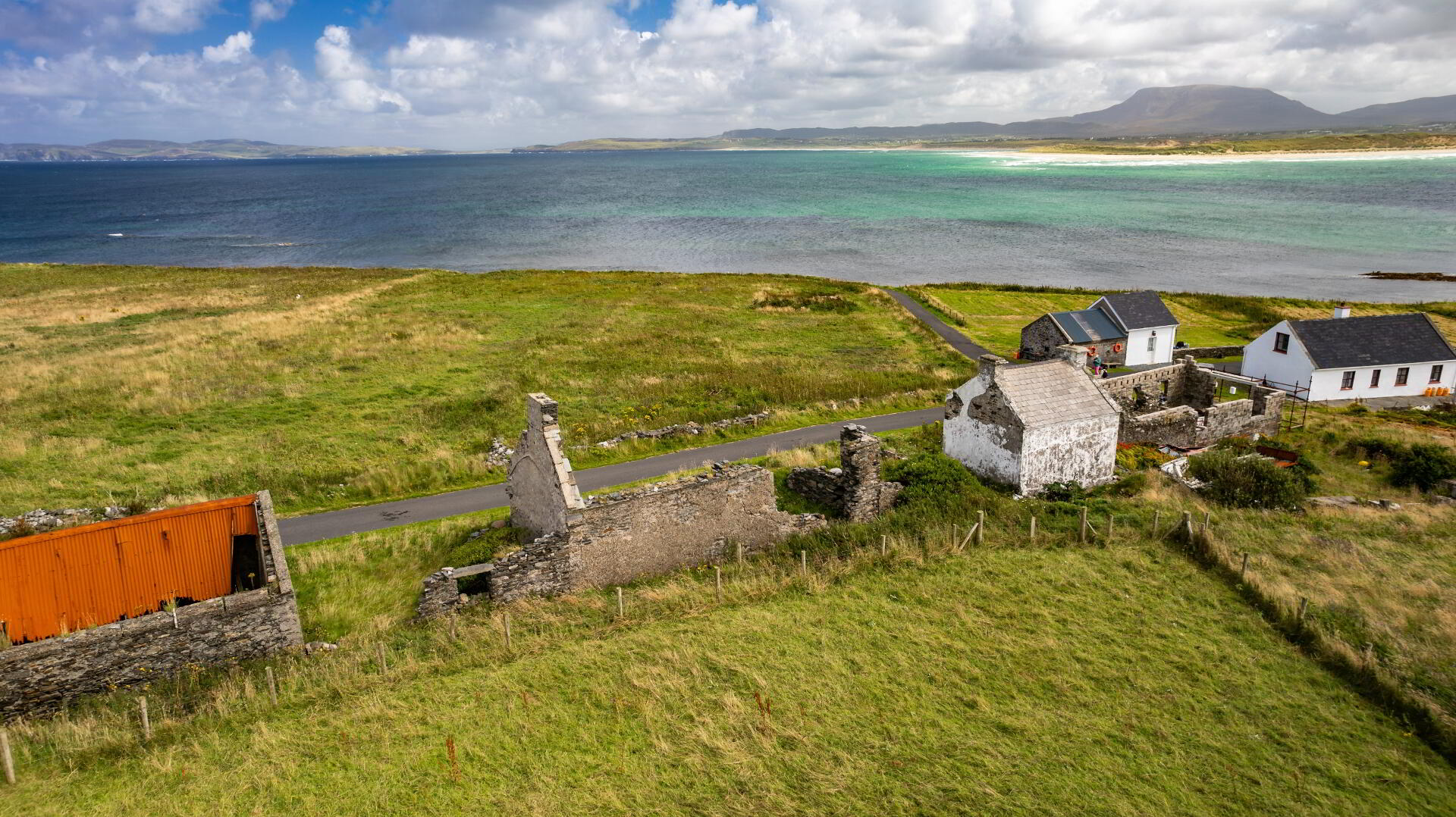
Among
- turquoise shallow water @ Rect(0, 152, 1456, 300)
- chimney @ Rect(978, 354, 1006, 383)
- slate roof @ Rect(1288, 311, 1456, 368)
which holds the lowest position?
slate roof @ Rect(1288, 311, 1456, 368)

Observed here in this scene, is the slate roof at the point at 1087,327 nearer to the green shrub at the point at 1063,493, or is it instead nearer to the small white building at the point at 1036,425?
the small white building at the point at 1036,425

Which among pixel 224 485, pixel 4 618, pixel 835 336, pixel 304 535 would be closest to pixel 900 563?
pixel 304 535

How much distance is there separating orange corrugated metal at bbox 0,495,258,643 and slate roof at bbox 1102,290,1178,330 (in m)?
44.2

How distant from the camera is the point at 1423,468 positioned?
83.0ft

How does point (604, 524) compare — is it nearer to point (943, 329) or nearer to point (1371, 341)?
point (943, 329)

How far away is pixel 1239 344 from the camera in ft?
164

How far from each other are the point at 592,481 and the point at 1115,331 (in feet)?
110

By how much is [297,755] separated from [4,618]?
793cm

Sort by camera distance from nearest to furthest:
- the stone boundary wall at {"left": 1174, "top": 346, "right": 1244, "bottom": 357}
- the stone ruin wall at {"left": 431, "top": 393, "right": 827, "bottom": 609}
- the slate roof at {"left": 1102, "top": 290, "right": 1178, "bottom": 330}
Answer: the stone ruin wall at {"left": 431, "top": 393, "right": 827, "bottom": 609} < the slate roof at {"left": 1102, "top": 290, "right": 1178, "bottom": 330} < the stone boundary wall at {"left": 1174, "top": 346, "right": 1244, "bottom": 357}

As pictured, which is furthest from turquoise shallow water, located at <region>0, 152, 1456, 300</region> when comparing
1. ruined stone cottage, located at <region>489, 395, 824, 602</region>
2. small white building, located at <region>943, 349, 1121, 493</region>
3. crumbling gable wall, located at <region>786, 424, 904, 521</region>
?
ruined stone cottage, located at <region>489, 395, 824, 602</region>

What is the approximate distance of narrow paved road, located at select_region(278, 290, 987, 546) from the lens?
22.0 m

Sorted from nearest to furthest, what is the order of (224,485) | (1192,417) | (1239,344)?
1. (224,485)
2. (1192,417)
3. (1239,344)

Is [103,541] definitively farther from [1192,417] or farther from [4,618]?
[1192,417]

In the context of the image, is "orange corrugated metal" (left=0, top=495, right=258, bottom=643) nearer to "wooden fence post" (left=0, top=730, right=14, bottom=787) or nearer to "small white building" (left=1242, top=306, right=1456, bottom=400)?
"wooden fence post" (left=0, top=730, right=14, bottom=787)
